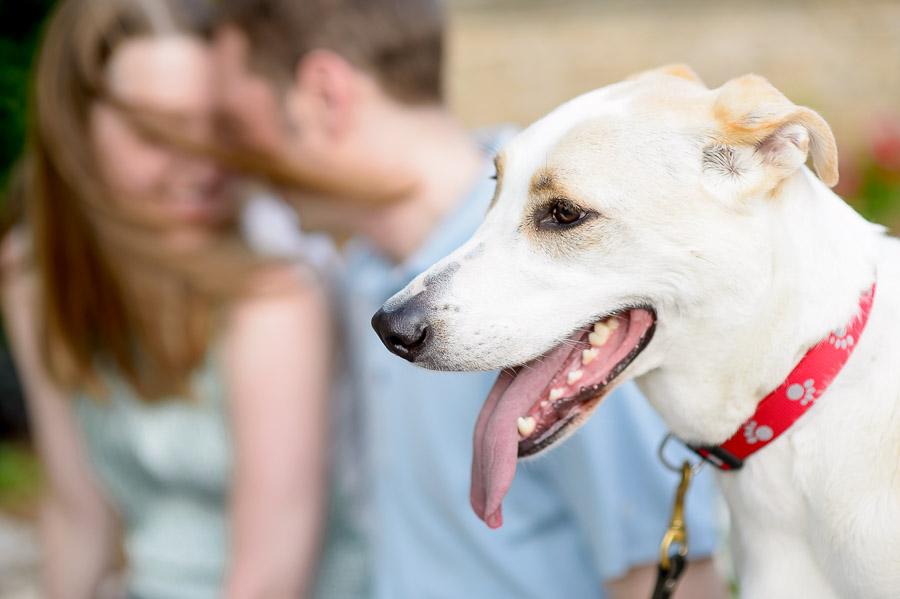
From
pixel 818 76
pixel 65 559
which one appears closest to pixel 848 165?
pixel 818 76

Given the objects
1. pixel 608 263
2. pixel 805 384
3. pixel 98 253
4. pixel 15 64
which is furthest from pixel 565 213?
pixel 15 64

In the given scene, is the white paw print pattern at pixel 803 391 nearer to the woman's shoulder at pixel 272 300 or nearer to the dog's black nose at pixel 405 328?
the dog's black nose at pixel 405 328

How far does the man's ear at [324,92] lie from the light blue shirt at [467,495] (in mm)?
409

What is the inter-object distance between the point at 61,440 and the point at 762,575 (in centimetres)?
222

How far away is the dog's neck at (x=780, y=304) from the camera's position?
132 cm

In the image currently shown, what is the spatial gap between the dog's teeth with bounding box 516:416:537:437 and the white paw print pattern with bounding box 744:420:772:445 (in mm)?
358

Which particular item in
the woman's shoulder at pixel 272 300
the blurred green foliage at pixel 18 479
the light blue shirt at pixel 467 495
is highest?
the woman's shoulder at pixel 272 300

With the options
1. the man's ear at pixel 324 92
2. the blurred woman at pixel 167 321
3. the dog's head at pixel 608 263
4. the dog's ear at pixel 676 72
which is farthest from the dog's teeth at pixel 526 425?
the man's ear at pixel 324 92

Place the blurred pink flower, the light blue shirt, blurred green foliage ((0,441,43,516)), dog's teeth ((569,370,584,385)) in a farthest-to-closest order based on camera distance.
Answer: the blurred pink flower, blurred green foliage ((0,441,43,516)), the light blue shirt, dog's teeth ((569,370,584,385))

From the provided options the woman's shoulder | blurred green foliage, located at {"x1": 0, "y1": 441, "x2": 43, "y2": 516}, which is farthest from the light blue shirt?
blurred green foliage, located at {"x1": 0, "y1": 441, "x2": 43, "y2": 516}

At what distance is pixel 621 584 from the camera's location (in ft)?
6.05

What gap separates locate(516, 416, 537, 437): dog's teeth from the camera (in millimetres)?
1403

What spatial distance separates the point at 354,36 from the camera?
222cm

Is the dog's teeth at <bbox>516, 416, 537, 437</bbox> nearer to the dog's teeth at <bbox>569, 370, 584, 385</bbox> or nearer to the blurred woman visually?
the dog's teeth at <bbox>569, 370, 584, 385</bbox>
